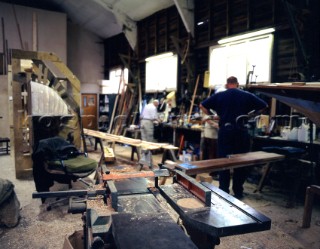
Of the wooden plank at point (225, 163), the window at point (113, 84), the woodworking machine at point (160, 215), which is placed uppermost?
the window at point (113, 84)

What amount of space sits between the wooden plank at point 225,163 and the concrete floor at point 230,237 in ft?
2.37

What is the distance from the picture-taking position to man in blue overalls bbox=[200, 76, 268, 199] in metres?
3.72

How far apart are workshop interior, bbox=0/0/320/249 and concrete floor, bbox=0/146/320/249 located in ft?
0.07

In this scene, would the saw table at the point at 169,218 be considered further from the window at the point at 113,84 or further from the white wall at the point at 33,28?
the window at the point at 113,84

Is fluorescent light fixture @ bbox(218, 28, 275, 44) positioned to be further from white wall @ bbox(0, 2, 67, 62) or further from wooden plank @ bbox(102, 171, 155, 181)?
white wall @ bbox(0, 2, 67, 62)

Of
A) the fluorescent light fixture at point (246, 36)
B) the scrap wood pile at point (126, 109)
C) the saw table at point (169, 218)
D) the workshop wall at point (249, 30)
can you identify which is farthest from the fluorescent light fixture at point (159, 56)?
the saw table at point (169, 218)

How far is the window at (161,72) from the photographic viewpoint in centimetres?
764

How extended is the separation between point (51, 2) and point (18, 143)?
278 inches

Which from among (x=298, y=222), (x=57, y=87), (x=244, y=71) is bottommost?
(x=298, y=222)

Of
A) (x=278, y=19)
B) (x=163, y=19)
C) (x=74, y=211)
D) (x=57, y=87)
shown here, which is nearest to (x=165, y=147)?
(x=57, y=87)

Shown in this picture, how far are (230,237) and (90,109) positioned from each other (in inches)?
364

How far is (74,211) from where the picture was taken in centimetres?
155

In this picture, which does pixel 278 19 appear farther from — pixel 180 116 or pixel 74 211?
pixel 74 211

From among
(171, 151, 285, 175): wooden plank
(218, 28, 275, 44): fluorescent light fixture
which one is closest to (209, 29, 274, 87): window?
(218, 28, 275, 44): fluorescent light fixture
